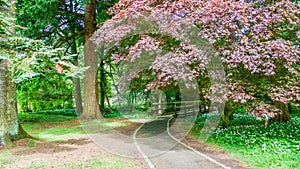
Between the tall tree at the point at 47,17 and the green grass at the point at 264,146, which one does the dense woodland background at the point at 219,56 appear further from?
the tall tree at the point at 47,17

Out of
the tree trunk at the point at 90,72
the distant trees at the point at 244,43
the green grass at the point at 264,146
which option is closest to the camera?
the green grass at the point at 264,146

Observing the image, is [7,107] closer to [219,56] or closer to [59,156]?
[59,156]

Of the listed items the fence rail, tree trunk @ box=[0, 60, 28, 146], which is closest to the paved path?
tree trunk @ box=[0, 60, 28, 146]

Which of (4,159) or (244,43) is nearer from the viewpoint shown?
(4,159)

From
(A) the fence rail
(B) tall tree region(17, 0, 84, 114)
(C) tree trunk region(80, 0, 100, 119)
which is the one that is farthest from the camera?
(A) the fence rail

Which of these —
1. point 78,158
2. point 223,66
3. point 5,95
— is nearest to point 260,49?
point 223,66

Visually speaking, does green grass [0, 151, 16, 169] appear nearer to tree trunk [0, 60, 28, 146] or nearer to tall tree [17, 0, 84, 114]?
tree trunk [0, 60, 28, 146]

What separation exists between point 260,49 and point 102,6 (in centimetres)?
955

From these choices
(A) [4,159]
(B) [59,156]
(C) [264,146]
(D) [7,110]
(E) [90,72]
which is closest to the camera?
(A) [4,159]

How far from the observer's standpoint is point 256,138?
649 centimetres

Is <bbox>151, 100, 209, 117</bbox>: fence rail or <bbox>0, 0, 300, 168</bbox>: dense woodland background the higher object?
<bbox>0, 0, 300, 168</bbox>: dense woodland background

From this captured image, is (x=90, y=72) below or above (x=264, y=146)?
above

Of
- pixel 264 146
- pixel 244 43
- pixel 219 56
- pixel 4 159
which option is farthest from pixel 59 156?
pixel 244 43

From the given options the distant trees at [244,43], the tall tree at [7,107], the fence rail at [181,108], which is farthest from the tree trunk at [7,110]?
the fence rail at [181,108]
